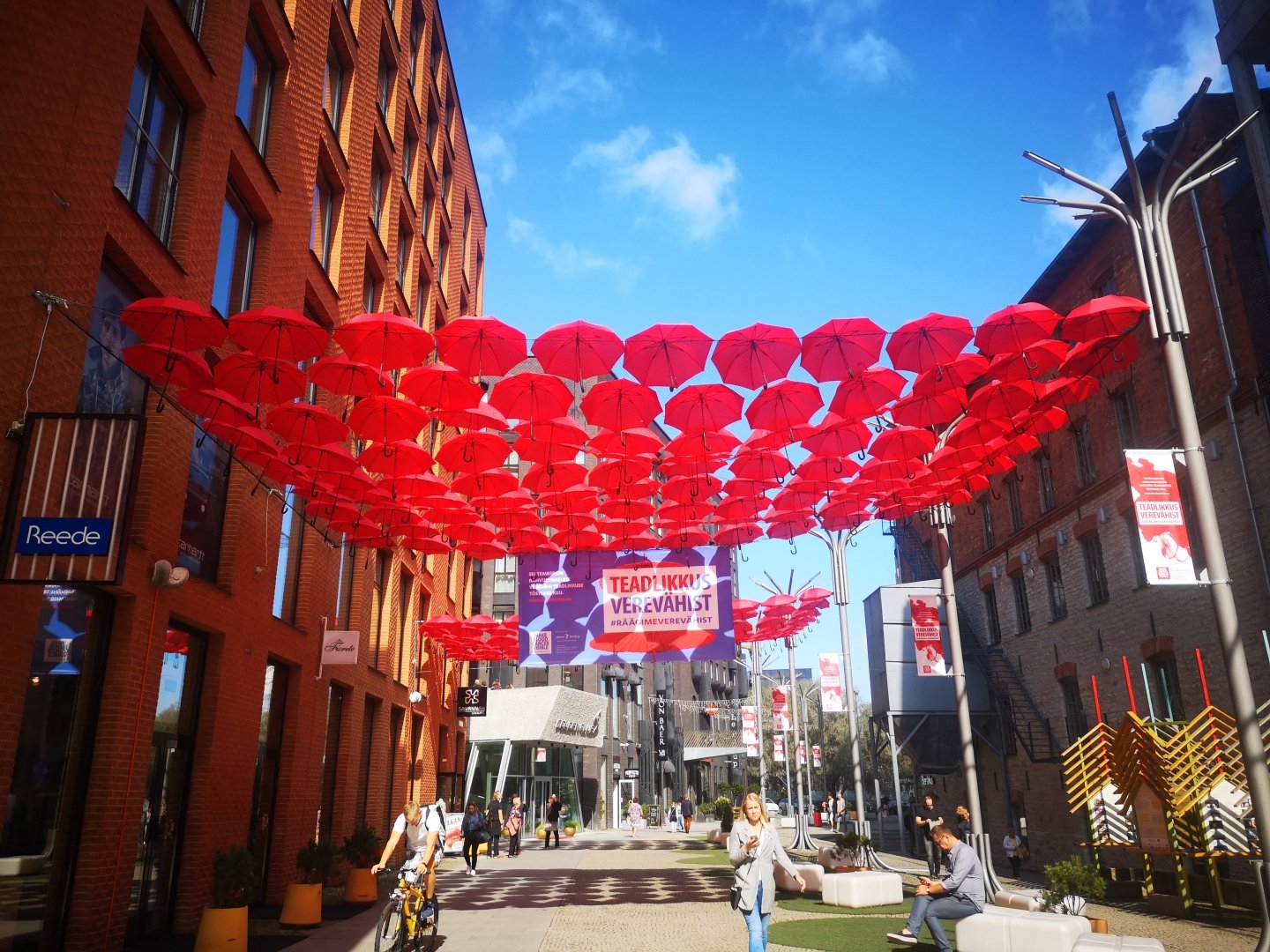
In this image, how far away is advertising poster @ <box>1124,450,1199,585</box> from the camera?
912 centimetres

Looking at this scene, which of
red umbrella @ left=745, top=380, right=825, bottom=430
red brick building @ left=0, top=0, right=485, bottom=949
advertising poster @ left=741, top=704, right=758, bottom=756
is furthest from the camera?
advertising poster @ left=741, top=704, right=758, bottom=756

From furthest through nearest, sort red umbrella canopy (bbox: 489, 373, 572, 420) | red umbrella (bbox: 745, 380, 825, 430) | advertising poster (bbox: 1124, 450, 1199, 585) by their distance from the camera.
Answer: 1. red umbrella (bbox: 745, 380, 825, 430)
2. red umbrella canopy (bbox: 489, 373, 572, 420)
3. advertising poster (bbox: 1124, 450, 1199, 585)

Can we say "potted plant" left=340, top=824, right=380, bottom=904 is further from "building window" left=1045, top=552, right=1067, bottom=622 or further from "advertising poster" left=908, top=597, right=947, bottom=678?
"building window" left=1045, top=552, right=1067, bottom=622

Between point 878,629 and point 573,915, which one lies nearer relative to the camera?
point 573,915

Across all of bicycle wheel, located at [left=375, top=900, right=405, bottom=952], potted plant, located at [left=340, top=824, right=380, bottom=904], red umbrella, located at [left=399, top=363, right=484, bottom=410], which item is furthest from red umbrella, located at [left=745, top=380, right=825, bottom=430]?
potted plant, located at [left=340, top=824, right=380, bottom=904]

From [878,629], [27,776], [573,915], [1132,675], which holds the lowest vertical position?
[573,915]

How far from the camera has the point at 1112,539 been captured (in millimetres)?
20484

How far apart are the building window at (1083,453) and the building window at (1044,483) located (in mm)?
1479

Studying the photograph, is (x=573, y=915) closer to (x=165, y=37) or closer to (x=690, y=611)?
(x=690, y=611)

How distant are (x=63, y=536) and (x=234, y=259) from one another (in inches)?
297

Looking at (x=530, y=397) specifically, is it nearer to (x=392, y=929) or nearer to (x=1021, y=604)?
(x=392, y=929)

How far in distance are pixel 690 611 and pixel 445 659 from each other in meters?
16.6

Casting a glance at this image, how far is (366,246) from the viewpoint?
20.2m

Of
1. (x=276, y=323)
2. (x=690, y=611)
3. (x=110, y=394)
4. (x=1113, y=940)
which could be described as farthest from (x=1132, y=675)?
(x=110, y=394)
